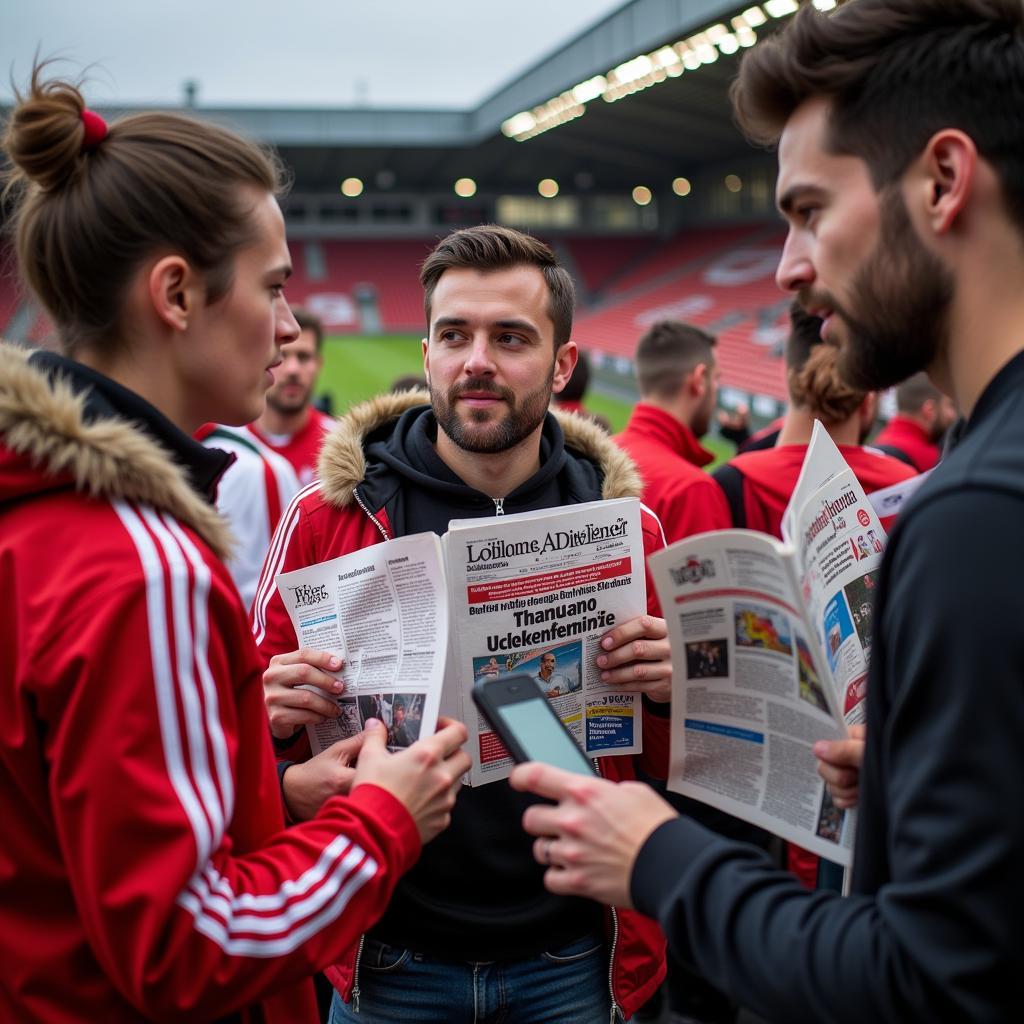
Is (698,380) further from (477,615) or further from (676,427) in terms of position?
(477,615)

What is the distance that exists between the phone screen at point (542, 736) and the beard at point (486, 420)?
82cm

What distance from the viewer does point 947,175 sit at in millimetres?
1169

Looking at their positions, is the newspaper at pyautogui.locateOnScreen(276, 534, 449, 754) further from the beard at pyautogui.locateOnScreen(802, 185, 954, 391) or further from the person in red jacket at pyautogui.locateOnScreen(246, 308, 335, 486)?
the person in red jacket at pyautogui.locateOnScreen(246, 308, 335, 486)

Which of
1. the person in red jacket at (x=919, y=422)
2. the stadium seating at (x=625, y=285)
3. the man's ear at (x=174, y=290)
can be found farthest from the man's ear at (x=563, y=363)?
the stadium seating at (x=625, y=285)

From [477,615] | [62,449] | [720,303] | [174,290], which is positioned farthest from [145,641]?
[720,303]

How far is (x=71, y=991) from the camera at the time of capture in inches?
47.2

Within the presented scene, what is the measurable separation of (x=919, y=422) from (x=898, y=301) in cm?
Result: 480

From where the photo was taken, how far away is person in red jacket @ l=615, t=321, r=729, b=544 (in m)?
3.41

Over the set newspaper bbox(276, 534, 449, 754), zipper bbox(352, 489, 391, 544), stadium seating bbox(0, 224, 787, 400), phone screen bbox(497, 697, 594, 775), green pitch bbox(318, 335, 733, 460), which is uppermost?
stadium seating bbox(0, 224, 787, 400)

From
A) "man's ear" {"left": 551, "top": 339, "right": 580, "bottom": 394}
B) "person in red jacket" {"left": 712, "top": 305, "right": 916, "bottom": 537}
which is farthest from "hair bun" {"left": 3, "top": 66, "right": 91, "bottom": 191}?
"person in red jacket" {"left": 712, "top": 305, "right": 916, "bottom": 537}

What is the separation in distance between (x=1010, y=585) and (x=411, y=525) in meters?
1.36

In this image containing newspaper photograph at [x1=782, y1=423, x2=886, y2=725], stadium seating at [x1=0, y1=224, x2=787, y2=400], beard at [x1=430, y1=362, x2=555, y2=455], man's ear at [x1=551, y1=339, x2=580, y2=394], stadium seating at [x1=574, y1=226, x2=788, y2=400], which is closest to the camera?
newspaper photograph at [x1=782, y1=423, x2=886, y2=725]

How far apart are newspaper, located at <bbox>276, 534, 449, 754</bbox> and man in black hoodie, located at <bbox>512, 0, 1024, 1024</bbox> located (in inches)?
12.4

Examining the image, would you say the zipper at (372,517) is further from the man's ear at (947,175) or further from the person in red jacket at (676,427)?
the person in red jacket at (676,427)
